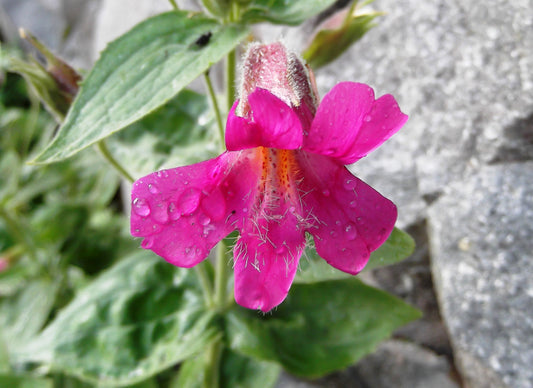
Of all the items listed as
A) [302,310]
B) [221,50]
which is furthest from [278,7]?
[302,310]

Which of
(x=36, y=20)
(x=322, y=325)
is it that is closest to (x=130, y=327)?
(x=322, y=325)

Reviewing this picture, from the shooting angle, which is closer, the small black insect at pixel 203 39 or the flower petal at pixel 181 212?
the flower petal at pixel 181 212

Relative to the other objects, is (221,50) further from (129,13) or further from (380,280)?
(129,13)

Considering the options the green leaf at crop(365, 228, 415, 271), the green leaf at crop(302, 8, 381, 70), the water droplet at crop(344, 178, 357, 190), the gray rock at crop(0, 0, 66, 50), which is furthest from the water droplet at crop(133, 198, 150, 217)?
the gray rock at crop(0, 0, 66, 50)

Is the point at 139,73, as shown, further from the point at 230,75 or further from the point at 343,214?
the point at 343,214

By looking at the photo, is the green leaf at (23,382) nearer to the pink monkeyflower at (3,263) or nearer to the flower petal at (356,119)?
the pink monkeyflower at (3,263)

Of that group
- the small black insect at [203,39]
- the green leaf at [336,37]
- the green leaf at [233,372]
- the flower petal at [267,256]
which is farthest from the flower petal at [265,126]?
the green leaf at [233,372]
